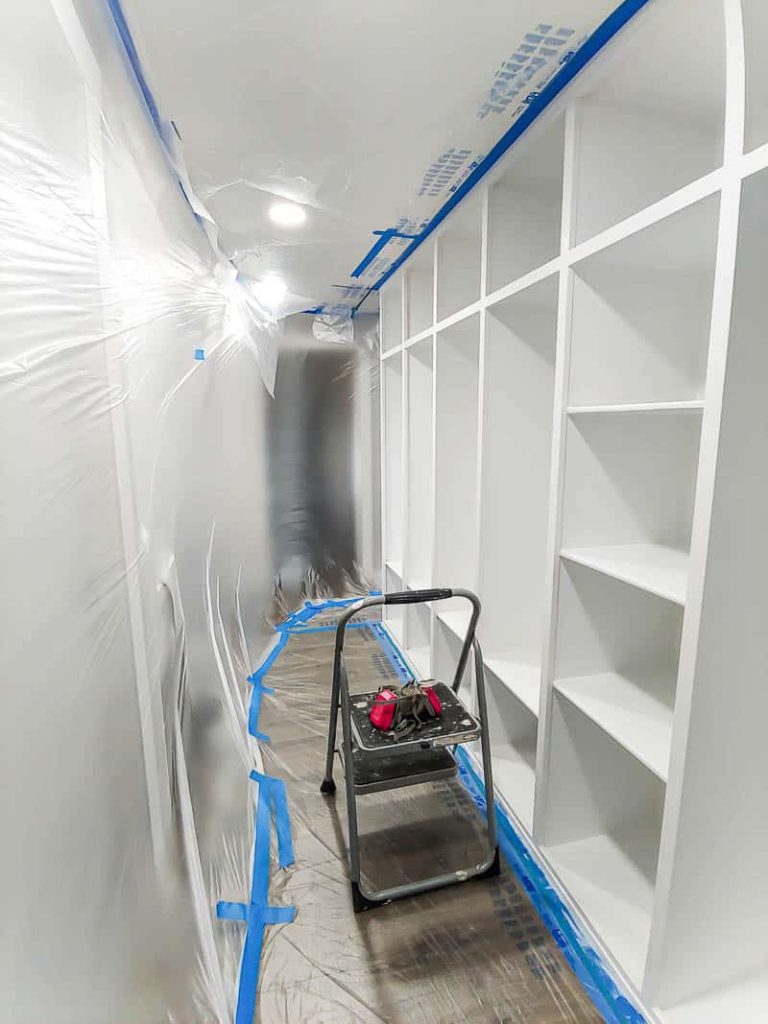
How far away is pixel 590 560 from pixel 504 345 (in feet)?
3.01

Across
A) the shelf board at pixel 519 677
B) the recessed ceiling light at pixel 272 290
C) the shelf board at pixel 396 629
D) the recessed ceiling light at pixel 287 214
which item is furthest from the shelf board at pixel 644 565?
the recessed ceiling light at pixel 272 290

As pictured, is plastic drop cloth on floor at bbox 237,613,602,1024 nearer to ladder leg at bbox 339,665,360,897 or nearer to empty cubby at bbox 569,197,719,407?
ladder leg at bbox 339,665,360,897

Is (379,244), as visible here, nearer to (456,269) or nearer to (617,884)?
(456,269)

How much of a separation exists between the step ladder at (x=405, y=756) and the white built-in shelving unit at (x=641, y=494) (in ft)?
0.61

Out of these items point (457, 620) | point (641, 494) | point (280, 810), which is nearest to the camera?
point (641, 494)

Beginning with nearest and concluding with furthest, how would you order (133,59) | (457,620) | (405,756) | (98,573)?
(98,573) → (133,59) → (405,756) → (457,620)

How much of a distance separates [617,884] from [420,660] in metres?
1.47

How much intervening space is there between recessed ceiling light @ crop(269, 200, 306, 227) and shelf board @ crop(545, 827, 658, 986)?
7.61ft

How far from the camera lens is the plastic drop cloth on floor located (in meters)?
1.18

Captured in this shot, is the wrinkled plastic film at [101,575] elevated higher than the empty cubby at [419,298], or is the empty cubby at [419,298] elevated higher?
the empty cubby at [419,298]

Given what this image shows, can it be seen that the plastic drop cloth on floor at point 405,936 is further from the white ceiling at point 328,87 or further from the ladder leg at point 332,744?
the white ceiling at point 328,87

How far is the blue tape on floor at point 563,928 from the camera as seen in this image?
3.82 ft

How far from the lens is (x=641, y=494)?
4.84ft

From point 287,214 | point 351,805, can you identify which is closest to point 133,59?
point 287,214
